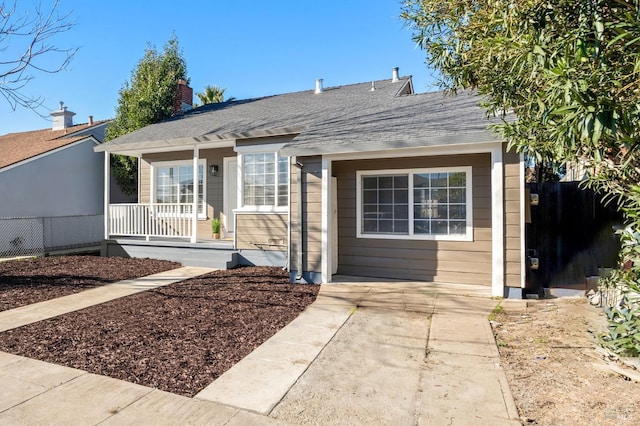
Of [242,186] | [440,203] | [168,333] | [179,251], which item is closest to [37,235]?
[179,251]

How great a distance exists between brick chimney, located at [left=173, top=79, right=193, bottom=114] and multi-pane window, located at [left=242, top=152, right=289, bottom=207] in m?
8.06

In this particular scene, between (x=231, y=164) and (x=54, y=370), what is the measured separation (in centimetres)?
753

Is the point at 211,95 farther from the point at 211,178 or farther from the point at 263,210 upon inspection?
the point at 263,210

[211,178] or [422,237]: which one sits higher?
[211,178]

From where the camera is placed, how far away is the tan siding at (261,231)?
8758 millimetres

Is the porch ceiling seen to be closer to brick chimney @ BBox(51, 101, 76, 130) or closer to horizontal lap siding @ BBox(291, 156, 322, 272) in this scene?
horizontal lap siding @ BBox(291, 156, 322, 272)

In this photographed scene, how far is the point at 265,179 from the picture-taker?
9086 millimetres

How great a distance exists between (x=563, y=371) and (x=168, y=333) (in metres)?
4.18

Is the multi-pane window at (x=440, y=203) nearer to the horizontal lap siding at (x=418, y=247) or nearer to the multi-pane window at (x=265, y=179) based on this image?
the horizontal lap siding at (x=418, y=247)

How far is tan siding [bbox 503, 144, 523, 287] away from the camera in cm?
589

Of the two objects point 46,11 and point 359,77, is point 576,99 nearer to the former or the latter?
point 46,11

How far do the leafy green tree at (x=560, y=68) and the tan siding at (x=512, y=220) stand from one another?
4.76 ft

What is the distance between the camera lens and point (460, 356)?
379 cm

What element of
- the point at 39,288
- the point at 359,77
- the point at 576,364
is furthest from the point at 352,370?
the point at 359,77
